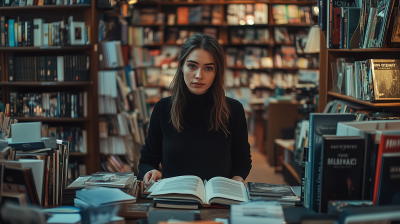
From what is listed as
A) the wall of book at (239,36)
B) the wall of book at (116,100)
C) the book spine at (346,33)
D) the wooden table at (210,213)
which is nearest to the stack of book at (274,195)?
the wooden table at (210,213)

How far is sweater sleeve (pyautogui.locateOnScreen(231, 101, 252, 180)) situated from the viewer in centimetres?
184

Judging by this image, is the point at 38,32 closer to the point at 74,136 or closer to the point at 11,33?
the point at 11,33

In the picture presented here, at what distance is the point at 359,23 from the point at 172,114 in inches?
55.8

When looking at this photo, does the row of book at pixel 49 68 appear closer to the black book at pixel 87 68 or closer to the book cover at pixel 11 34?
the black book at pixel 87 68

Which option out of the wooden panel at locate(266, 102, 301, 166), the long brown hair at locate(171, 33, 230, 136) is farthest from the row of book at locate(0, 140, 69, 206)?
the wooden panel at locate(266, 102, 301, 166)

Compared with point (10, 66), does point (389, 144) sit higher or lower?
lower

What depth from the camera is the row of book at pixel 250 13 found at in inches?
234

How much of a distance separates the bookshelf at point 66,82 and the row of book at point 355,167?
2.68m

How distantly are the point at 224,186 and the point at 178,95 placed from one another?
619mm

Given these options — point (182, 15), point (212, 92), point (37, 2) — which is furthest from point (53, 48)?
point (182, 15)

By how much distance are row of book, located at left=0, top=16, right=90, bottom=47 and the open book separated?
94.6 inches

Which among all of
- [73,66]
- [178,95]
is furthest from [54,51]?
[178,95]

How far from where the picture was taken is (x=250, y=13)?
5977mm

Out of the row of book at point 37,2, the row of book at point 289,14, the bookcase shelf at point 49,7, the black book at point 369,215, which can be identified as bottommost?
the black book at point 369,215
